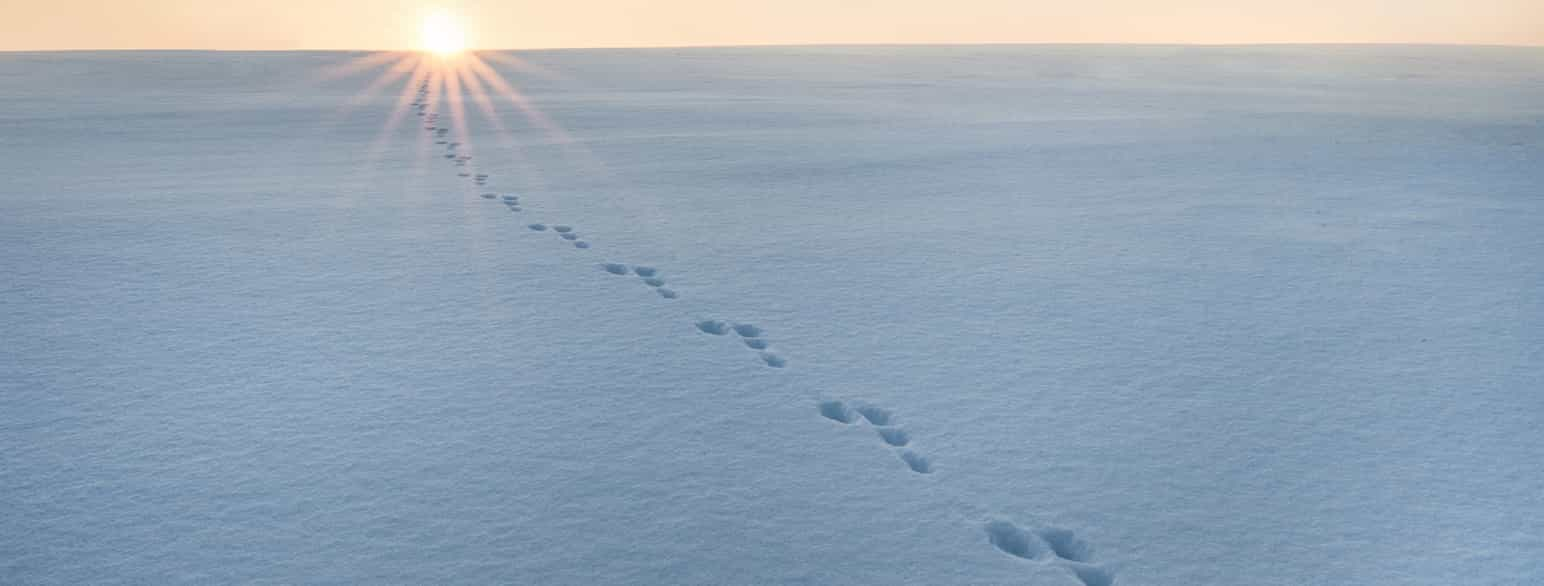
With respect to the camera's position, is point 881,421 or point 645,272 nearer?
point 881,421

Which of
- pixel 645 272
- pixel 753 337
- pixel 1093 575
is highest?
pixel 645 272

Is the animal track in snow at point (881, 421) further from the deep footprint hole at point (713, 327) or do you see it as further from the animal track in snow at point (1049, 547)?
the deep footprint hole at point (713, 327)

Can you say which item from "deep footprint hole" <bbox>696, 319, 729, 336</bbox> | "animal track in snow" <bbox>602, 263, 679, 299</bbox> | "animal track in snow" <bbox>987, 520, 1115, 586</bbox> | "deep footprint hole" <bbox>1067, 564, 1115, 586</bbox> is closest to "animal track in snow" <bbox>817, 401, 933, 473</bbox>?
"animal track in snow" <bbox>987, 520, 1115, 586</bbox>

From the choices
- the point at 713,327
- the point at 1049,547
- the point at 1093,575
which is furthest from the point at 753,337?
the point at 1093,575

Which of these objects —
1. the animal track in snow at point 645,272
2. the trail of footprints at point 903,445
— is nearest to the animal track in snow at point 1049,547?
the trail of footprints at point 903,445

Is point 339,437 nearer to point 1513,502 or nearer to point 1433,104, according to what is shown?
point 1513,502

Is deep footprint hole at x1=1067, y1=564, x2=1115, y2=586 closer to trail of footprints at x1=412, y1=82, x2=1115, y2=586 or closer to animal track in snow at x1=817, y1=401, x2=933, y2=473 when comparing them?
trail of footprints at x1=412, y1=82, x2=1115, y2=586

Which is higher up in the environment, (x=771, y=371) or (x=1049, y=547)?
(x=771, y=371)

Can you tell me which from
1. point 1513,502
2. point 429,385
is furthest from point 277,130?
point 1513,502

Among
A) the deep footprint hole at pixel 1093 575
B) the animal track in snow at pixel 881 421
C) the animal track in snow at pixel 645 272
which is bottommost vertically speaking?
the deep footprint hole at pixel 1093 575

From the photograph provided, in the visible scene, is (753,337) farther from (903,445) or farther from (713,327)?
(903,445)
